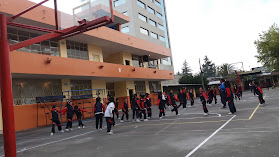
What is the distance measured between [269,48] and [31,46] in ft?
126

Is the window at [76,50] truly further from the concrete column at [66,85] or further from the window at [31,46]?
the concrete column at [66,85]

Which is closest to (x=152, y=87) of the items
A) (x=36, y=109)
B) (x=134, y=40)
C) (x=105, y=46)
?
(x=134, y=40)

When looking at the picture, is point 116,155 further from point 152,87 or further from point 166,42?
point 166,42

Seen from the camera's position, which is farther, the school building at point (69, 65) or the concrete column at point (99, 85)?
the concrete column at point (99, 85)


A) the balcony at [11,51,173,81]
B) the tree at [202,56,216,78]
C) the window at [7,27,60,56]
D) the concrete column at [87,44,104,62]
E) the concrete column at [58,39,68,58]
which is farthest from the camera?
the tree at [202,56,216,78]

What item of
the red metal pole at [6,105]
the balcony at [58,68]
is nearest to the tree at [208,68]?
the balcony at [58,68]

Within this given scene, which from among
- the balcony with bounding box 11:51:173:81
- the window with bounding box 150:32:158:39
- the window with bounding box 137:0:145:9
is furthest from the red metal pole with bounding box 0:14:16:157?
the window with bounding box 150:32:158:39

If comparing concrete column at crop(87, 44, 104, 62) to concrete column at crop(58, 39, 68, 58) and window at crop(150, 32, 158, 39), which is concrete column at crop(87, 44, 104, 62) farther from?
window at crop(150, 32, 158, 39)

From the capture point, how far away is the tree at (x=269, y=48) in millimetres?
37900

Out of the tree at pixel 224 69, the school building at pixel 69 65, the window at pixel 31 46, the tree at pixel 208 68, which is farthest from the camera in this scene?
the tree at pixel 208 68

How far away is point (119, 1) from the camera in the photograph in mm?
43375

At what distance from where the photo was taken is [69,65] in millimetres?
18469

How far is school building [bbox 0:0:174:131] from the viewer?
52.0 feet

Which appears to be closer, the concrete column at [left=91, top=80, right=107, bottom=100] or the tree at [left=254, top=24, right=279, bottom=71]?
the concrete column at [left=91, top=80, right=107, bottom=100]
